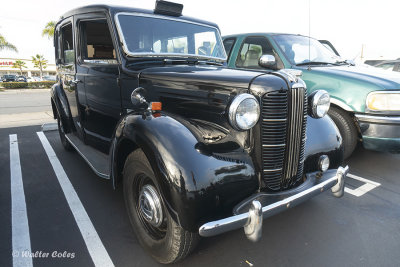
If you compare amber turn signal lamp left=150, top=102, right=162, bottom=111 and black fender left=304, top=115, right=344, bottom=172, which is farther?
black fender left=304, top=115, right=344, bottom=172

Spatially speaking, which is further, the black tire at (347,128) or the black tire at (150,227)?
the black tire at (347,128)

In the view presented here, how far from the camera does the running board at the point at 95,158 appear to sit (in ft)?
8.33

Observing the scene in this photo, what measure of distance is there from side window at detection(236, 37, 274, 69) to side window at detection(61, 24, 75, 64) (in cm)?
267

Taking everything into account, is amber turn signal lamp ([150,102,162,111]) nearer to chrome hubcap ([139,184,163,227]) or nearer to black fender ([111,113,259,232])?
black fender ([111,113,259,232])

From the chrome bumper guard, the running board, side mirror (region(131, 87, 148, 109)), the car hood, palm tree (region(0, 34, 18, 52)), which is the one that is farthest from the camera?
palm tree (region(0, 34, 18, 52))

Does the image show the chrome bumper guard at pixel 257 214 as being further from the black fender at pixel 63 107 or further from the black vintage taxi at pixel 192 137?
the black fender at pixel 63 107

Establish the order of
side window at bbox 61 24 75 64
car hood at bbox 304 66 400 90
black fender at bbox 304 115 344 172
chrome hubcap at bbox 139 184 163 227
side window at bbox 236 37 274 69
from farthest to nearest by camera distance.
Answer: side window at bbox 236 37 274 69 → side window at bbox 61 24 75 64 → car hood at bbox 304 66 400 90 → black fender at bbox 304 115 344 172 → chrome hubcap at bbox 139 184 163 227

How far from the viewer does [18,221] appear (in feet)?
8.09

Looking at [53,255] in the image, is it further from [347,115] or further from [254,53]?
[254,53]

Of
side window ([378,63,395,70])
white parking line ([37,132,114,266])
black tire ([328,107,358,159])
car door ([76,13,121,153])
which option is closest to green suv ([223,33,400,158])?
black tire ([328,107,358,159])

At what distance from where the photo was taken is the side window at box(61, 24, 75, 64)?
3.41 meters

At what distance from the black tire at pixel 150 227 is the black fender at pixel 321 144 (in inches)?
46.5

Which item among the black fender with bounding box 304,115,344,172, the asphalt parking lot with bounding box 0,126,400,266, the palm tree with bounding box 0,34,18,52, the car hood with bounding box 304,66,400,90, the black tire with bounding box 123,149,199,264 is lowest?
the asphalt parking lot with bounding box 0,126,400,266

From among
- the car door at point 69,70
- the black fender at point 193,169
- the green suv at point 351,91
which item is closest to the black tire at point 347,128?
the green suv at point 351,91
